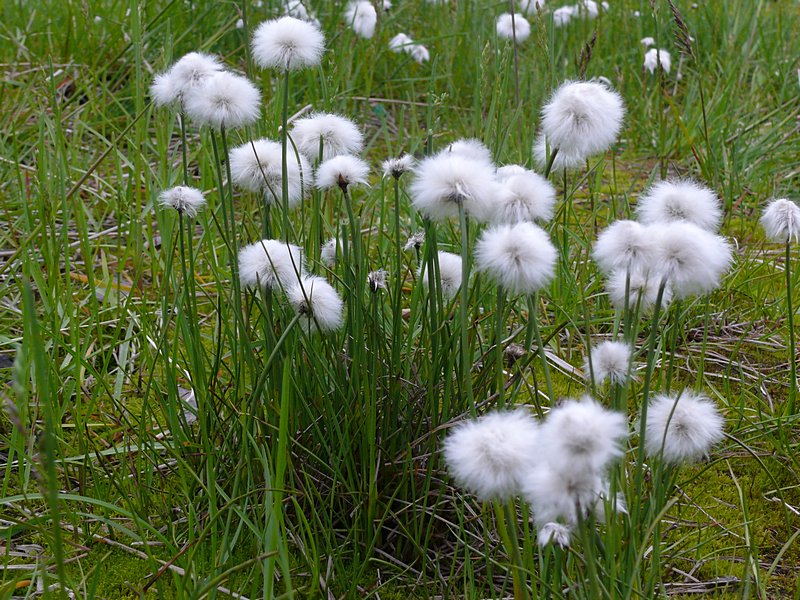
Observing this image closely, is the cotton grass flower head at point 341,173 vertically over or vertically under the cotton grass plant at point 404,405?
over

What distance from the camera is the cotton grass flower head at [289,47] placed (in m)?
1.39

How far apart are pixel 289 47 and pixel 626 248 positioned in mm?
682

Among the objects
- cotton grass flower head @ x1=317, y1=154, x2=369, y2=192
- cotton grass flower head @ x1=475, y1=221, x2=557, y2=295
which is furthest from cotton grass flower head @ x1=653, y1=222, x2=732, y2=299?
cotton grass flower head @ x1=317, y1=154, x2=369, y2=192

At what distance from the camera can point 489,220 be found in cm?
115

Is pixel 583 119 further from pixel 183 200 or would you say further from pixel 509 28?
pixel 509 28

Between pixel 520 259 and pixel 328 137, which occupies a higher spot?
pixel 328 137

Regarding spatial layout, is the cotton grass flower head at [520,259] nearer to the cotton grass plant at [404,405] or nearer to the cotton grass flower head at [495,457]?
the cotton grass plant at [404,405]

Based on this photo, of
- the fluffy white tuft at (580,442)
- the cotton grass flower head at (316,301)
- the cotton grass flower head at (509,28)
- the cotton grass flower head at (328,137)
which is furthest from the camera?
the cotton grass flower head at (509,28)

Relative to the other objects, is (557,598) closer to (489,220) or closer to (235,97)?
(489,220)

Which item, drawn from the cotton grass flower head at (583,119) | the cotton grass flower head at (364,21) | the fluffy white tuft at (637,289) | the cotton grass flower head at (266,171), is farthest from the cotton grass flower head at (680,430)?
the cotton grass flower head at (364,21)

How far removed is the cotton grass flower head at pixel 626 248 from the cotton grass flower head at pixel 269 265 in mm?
466

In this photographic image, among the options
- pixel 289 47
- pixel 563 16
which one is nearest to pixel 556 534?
pixel 289 47

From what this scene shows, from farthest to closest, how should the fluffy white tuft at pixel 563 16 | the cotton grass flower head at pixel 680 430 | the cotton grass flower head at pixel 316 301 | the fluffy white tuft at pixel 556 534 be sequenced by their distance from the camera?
the fluffy white tuft at pixel 563 16 → the cotton grass flower head at pixel 316 301 → the cotton grass flower head at pixel 680 430 → the fluffy white tuft at pixel 556 534

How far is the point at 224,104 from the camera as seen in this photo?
4.35 ft
